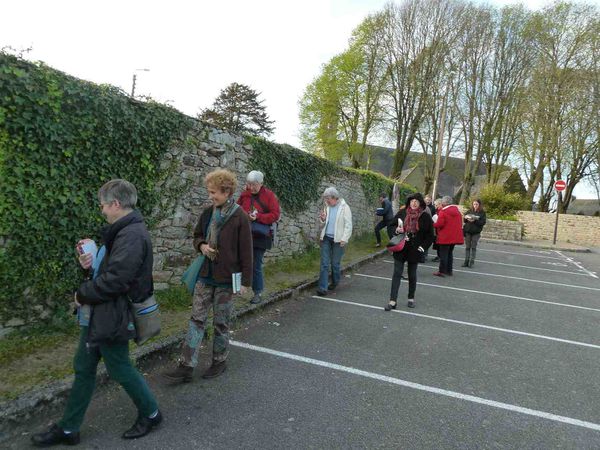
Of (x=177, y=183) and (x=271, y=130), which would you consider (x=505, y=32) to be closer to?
(x=271, y=130)

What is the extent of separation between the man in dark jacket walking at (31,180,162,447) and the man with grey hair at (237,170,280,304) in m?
2.94

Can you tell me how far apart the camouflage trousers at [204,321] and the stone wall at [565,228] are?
25861mm

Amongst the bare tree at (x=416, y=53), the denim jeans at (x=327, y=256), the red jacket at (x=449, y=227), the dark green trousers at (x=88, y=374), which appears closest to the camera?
the dark green trousers at (x=88, y=374)

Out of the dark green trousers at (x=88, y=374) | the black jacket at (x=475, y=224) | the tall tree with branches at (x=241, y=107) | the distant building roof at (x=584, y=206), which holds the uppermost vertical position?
the tall tree with branches at (x=241, y=107)

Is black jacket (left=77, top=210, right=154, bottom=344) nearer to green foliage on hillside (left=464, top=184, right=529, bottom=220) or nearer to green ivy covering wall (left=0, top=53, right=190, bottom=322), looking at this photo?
green ivy covering wall (left=0, top=53, right=190, bottom=322)

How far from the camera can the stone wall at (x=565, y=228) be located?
82.7ft

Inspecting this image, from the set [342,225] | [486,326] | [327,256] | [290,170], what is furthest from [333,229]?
[486,326]

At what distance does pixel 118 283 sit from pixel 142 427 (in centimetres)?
100

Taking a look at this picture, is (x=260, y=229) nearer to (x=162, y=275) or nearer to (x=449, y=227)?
(x=162, y=275)

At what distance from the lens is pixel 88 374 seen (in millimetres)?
2594

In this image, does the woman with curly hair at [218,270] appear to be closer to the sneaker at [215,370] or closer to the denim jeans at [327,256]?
the sneaker at [215,370]

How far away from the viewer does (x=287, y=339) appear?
4.70 m

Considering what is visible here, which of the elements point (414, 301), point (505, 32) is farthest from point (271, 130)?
point (414, 301)

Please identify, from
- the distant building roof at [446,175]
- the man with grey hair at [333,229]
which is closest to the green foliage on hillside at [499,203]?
the distant building roof at [446,175]
